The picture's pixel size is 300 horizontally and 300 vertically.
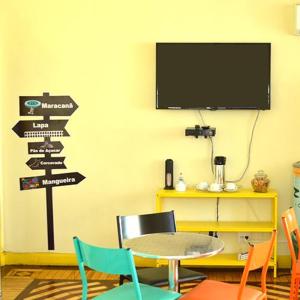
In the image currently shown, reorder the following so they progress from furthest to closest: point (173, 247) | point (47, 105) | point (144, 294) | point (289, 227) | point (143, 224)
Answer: point (47, 105)
point (143, 224)
point (289, 227)
point (173, 247)
point (144, 294)

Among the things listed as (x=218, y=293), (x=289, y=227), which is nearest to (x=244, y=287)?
(x=218, y=293)

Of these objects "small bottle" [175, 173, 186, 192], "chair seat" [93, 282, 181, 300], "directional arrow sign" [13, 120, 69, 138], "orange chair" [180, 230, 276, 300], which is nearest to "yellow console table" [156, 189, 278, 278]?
"small bottle" [175, 173, 186, 192]

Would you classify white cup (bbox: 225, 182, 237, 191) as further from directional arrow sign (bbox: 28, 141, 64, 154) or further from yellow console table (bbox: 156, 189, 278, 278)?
directional arrow sign (bbox: 28, 141, 64, 154)

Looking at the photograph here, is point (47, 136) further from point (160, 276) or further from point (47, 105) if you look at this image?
point (160, 276)

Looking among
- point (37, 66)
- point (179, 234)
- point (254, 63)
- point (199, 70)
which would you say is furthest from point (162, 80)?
point (179, 234)

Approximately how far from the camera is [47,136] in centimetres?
540

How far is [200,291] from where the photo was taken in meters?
3.34

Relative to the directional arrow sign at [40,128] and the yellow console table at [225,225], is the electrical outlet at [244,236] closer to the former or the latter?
the yellow console table at [225,225]

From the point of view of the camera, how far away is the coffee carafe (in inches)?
202

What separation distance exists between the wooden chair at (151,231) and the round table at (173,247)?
0.17 meters

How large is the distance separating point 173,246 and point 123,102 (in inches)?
→ 86.2

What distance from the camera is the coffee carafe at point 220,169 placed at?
5143 millimetres

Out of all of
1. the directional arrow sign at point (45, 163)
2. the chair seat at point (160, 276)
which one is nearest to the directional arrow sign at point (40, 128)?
the directional arrow sign at point (45, 163)

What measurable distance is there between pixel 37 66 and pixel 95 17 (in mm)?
713
